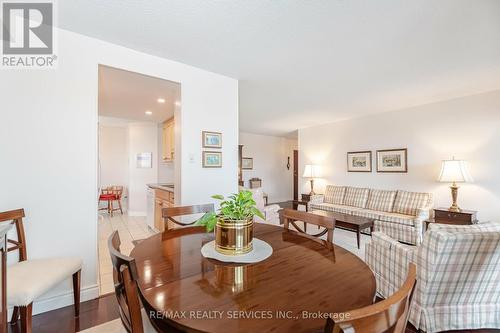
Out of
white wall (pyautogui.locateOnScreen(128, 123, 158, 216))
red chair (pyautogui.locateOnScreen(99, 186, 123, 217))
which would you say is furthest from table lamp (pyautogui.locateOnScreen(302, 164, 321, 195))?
red chair (pyautogui.locateOnScreen(99, 186, 123, 217))

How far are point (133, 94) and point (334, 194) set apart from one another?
4595 millimetres

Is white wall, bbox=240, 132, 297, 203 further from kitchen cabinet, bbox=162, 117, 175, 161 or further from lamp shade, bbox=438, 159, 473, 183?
lamp shade, bbox=438, 159, 473, 183

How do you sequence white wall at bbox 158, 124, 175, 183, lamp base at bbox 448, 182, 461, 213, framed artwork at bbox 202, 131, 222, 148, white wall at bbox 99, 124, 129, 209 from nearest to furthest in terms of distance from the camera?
1. framed artwork at bbox 202, 131, 222, 148
2. lamp base at bbox 448, 182, 461, 213
3. white wall at bbox 158, 124, 175, 183
4. white wall at bbox 99, 124, 129, 209

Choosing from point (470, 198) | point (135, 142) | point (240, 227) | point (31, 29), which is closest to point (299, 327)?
point (240, 227)

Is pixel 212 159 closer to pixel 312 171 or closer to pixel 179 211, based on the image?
pixel 179 211

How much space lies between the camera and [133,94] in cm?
328

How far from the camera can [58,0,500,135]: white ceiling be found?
1720mm

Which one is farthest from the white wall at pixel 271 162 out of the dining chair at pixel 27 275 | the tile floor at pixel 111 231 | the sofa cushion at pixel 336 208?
the dining chair at pixel 27 275

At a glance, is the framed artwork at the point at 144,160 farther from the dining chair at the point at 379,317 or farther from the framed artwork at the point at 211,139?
the dining chair at the point at 379,317

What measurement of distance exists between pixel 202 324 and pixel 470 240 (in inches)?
72.1

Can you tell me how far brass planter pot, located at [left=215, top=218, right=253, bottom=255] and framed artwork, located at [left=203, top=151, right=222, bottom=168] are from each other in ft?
5.43

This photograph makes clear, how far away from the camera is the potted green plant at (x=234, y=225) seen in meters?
1.22

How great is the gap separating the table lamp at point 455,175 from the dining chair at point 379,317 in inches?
153

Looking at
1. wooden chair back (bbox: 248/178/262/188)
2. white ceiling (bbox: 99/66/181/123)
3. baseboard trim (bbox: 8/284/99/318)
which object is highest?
white ceiling (bbox: 99/66/181/123)
